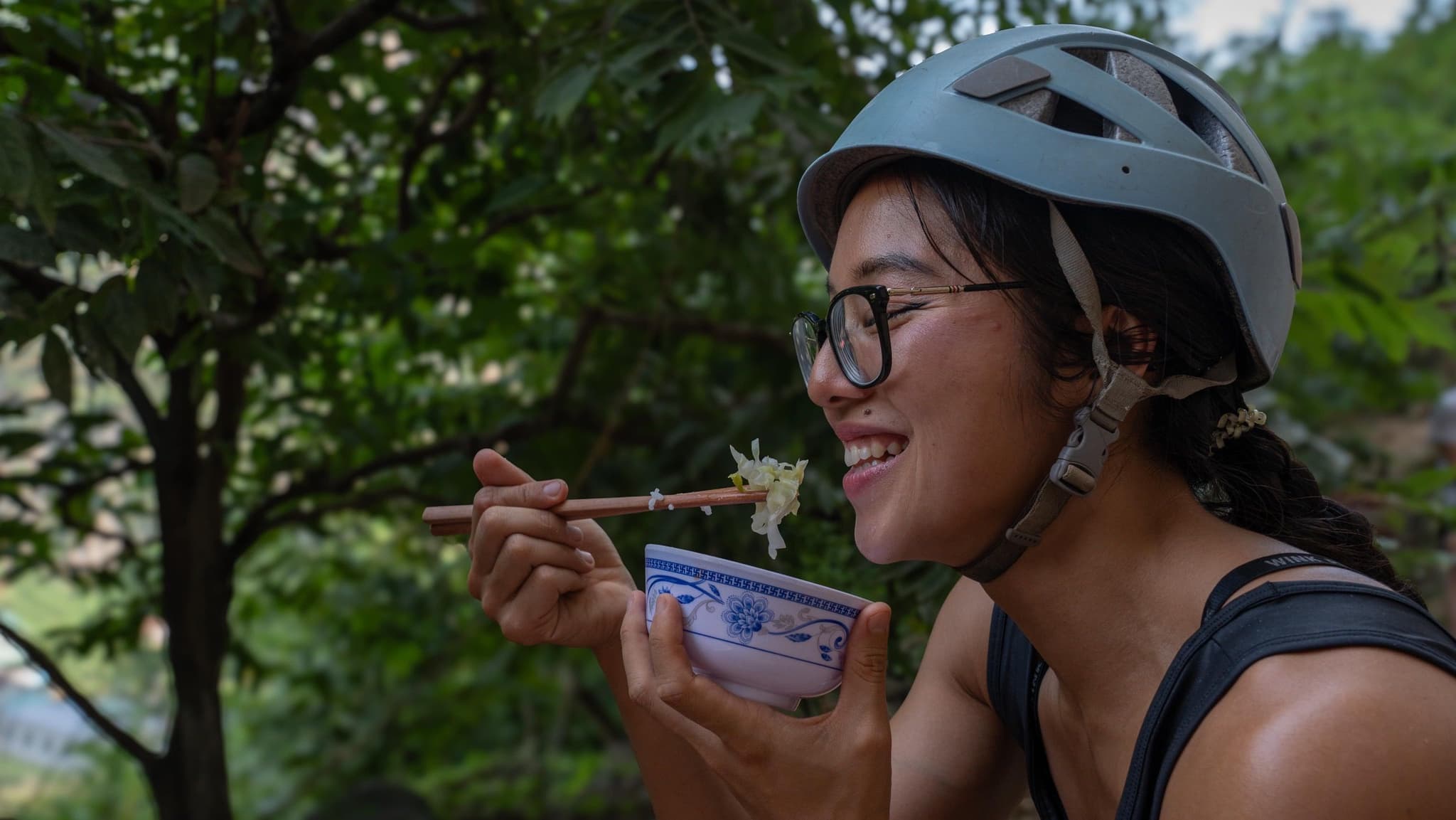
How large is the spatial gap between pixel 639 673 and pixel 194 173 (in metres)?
1.22

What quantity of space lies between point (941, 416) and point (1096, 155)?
1.39 feet

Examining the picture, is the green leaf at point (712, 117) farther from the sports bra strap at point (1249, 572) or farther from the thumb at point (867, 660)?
the sports bra strap at point (1249, 572)

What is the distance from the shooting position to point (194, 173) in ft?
6.89

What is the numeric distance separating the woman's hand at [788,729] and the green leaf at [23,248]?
115 cm

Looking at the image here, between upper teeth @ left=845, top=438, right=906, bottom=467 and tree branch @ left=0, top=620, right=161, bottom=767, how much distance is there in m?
1.76

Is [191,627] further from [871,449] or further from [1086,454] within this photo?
[1086,454]

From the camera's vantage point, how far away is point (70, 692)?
8.35ft

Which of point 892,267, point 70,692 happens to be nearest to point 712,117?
point 892,267

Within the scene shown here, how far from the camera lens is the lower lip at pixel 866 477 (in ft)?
5.71

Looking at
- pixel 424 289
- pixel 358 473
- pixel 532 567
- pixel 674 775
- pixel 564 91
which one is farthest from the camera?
pixel 358 473

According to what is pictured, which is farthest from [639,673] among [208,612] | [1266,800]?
[208,612]

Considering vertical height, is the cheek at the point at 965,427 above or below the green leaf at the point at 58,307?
below

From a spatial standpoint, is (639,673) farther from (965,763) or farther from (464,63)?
(464,63)

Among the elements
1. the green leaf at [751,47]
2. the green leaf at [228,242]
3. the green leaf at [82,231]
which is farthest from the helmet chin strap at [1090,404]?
the green leaf at [82,231]
